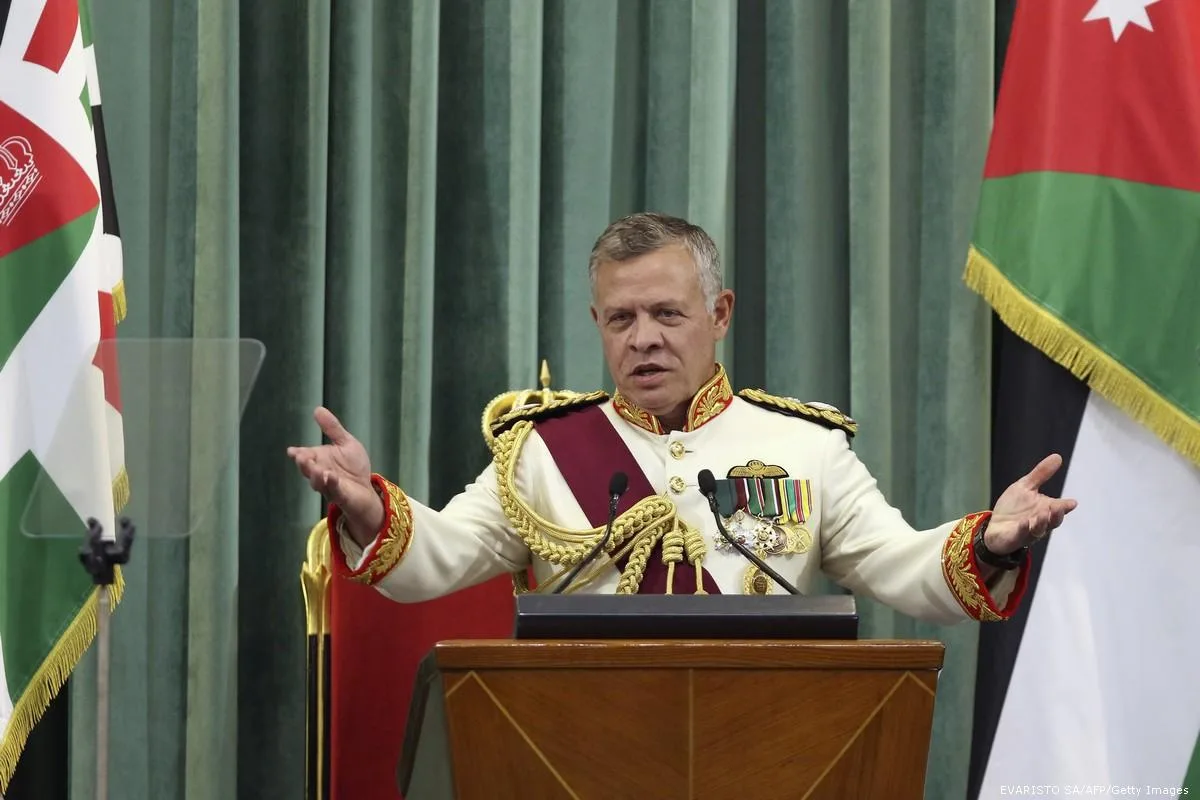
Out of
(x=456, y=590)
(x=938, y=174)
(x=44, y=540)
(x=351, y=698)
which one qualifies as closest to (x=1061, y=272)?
(x=938, y=174)

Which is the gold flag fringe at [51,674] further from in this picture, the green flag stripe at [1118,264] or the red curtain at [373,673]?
the green flag stripe at [1118,264]

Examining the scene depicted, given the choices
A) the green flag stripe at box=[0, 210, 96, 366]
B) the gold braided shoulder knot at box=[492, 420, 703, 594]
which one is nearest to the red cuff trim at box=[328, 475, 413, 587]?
the gold braided shoulder knot at box=[492, 420, 703, 594]

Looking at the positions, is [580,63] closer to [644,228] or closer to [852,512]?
[644,228]

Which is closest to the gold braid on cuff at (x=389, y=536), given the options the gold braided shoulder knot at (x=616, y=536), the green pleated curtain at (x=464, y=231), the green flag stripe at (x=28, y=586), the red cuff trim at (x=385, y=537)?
the red cuff trim at (x=385, y=537)

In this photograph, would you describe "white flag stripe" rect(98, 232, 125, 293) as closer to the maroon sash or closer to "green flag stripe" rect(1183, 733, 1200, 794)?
the maroon sash

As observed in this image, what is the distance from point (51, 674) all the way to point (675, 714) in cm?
131

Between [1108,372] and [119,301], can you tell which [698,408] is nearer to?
[1108,372]

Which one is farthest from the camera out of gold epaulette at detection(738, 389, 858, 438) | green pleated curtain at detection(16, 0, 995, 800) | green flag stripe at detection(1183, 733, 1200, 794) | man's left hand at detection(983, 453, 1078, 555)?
green pleated curtain at detection(16, 0, 995, 800)

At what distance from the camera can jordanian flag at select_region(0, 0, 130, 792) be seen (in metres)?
2.47

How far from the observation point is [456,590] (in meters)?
2.50

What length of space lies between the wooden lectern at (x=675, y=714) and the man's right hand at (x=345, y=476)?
0.41 metres

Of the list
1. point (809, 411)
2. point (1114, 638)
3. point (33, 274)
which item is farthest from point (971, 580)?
point (33, 274)

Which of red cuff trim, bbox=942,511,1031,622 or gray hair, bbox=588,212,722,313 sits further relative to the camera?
gray hair, bbox=588,212,722,313

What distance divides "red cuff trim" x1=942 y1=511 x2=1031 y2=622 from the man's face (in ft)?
1.87
